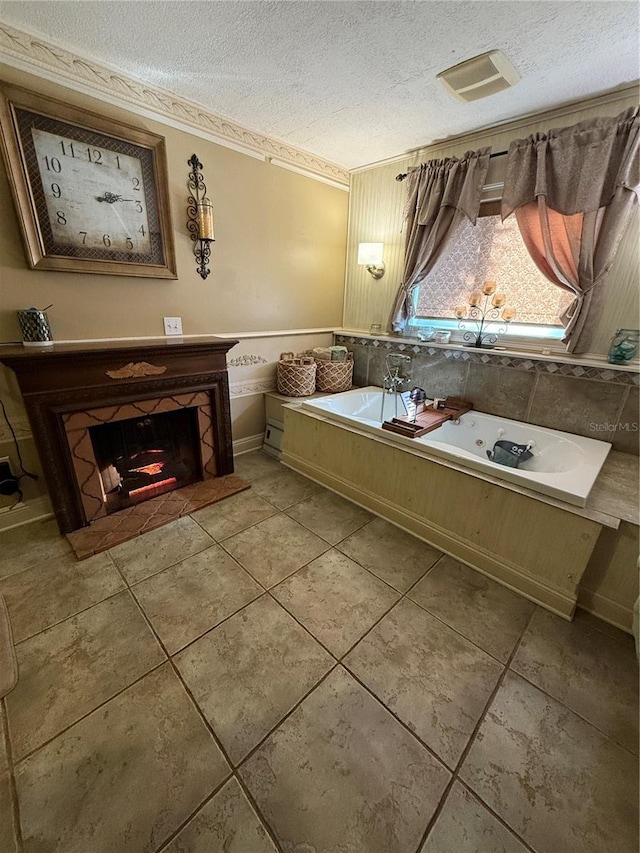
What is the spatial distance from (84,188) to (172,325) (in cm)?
82

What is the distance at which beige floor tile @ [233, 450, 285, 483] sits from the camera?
8.87 ft

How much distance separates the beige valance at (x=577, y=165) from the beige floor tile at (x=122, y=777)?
3.08 m

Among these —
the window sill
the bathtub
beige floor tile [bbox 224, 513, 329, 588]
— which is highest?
the window sill

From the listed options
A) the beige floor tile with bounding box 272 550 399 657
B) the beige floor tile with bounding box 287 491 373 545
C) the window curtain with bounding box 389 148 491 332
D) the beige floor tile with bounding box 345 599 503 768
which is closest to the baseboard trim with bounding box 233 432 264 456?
the beige floor tile with bounding box 287 491 373 545

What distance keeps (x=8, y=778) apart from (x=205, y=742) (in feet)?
1.80

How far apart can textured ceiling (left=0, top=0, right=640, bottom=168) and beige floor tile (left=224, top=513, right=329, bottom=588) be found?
8.02ft

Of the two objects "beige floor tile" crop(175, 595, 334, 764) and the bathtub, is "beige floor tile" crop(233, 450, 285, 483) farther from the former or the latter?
"beige floor tile" crop(175, 595, 334, 764)

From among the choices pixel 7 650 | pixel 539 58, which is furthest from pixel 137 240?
pixel 539 58

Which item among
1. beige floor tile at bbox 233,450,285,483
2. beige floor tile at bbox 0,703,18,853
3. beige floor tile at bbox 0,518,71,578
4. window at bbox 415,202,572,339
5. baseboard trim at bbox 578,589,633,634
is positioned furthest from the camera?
beige floor tile at bbox 233,450,285,483

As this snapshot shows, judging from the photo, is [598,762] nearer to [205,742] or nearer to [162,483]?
[205,742]

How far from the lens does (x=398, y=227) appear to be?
9.41ft

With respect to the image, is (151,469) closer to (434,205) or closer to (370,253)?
(370,253)

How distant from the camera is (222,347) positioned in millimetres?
2355

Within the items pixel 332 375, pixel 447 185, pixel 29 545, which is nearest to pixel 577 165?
pixel 447 185
